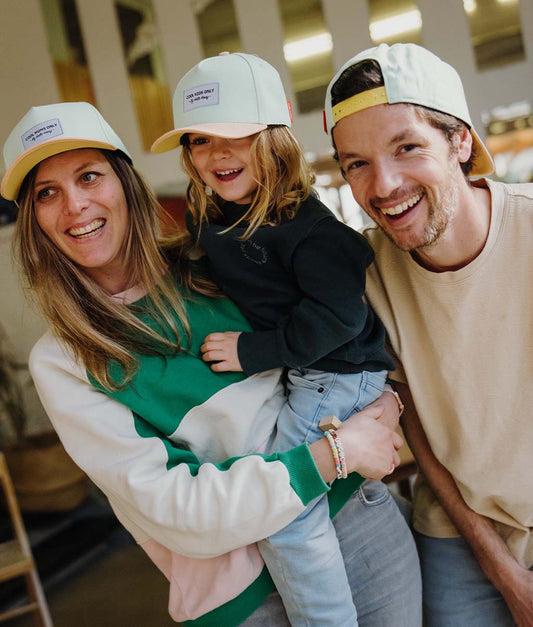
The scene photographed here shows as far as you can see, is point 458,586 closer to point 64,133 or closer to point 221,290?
point 221,290

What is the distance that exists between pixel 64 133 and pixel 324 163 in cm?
340

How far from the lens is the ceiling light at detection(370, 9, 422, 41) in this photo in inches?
134

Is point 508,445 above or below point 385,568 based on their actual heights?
above

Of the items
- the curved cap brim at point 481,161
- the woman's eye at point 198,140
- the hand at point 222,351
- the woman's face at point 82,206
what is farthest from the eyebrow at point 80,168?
the curved cap brim at point 481,161

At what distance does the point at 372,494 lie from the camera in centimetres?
154

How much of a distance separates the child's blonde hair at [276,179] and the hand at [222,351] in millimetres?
243

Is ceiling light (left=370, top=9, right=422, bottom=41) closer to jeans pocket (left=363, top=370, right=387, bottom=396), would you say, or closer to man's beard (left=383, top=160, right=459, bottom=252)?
man's beard (left=383, top=160, right=459, bottom=252)

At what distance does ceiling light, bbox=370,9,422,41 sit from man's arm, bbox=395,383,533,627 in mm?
2510

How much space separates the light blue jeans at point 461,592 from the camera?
1660 mm

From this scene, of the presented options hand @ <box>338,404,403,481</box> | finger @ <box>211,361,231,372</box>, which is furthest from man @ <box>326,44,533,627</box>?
finger @ <box>211,361,231,372</box>

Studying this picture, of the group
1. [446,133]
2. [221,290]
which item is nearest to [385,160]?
[446,133]

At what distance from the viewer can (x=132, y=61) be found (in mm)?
3865

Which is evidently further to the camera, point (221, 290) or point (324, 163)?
point (324, 163)

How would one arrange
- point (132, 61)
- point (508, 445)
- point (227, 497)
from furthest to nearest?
point (132, 61)
point (508, 445)
point (227, 497)
